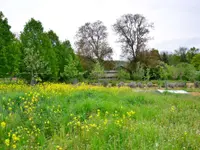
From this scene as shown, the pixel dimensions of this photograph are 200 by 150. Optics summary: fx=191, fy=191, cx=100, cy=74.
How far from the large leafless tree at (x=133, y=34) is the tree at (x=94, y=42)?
2697 mm

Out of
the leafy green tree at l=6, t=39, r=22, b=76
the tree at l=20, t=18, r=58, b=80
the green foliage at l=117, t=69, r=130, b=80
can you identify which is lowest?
the green foliage at l=117, t=69, r=130, b=80

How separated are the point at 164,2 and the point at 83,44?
21.3 m

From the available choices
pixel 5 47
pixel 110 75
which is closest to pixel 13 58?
pixel 5 47

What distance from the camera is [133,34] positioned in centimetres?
3066

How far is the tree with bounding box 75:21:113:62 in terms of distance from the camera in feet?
101

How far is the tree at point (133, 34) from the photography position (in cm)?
3050

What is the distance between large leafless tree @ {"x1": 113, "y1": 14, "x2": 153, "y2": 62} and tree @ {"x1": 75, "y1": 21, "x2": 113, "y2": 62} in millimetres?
2697

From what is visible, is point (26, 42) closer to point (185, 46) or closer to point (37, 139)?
point (37, 139)

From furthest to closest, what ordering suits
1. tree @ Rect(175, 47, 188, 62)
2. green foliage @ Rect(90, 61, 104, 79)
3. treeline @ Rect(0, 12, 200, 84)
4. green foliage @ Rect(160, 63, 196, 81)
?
tree @ Rect(175, 47, 188, 62), green foliage @ Rect(160, 63, 196, 81), green foliage @ Rect(90, 61, 104, 79), treeline @ Rect(0, 12, 200, 84)

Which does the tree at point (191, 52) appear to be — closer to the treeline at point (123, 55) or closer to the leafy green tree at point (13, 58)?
the treeline at point (123, 55)

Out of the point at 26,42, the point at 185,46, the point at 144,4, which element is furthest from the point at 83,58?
the point at 185,46

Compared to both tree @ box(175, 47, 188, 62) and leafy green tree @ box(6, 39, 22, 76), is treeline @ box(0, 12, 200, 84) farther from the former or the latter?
leafy green tree @ box(6, 39, 22, 76)

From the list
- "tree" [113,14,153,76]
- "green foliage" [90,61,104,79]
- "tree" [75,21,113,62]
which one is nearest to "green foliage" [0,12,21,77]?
"green foliage" [90,61,104,79]

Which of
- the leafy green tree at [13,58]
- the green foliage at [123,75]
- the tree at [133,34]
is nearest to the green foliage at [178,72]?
the green foliage at [123,75]
